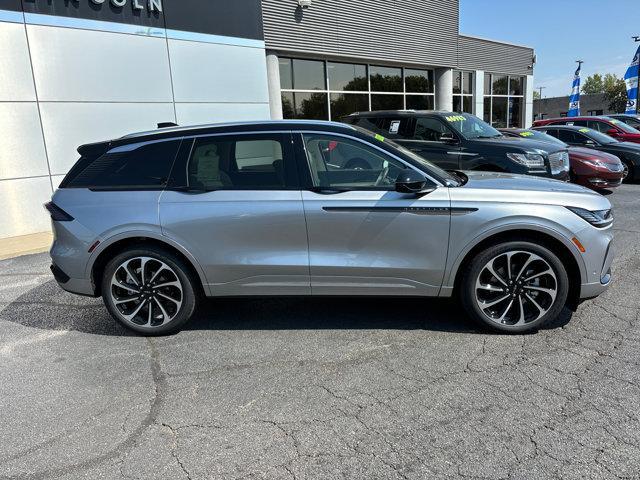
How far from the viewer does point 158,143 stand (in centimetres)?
419

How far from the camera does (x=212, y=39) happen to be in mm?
10781

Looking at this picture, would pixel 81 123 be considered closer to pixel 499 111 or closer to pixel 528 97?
pixel 499 111

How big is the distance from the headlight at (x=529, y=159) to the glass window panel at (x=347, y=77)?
28.7 feet

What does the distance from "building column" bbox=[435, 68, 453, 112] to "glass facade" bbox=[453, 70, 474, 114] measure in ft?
3.37

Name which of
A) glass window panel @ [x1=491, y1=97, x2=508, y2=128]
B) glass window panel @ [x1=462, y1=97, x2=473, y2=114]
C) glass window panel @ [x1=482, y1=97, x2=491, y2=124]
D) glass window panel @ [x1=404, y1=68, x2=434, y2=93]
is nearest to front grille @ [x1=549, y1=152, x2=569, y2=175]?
glass window panel @ [x1=404, y1=68, x2=434, y2=93]

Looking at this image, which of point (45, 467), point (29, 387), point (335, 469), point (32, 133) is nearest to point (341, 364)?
point (335, 469)

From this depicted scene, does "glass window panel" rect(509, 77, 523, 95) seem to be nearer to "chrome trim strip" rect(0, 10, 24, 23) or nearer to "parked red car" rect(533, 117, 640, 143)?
"parked red car" rect(533, 117, 640, 143)

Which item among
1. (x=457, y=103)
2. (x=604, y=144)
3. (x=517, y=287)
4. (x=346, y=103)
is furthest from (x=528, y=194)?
(x=457, y=103)

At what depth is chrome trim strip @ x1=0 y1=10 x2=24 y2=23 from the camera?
806cm

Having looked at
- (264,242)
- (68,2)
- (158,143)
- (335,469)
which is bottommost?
(335,469)

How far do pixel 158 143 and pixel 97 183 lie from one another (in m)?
0.63

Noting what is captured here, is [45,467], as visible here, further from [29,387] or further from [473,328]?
[473,328]

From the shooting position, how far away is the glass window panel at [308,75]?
573 inches

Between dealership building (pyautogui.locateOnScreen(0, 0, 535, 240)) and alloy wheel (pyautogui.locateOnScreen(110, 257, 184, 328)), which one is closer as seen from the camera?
alloy wheel (pyautogui.locateOnScreen(110, 257, 184, 328))
